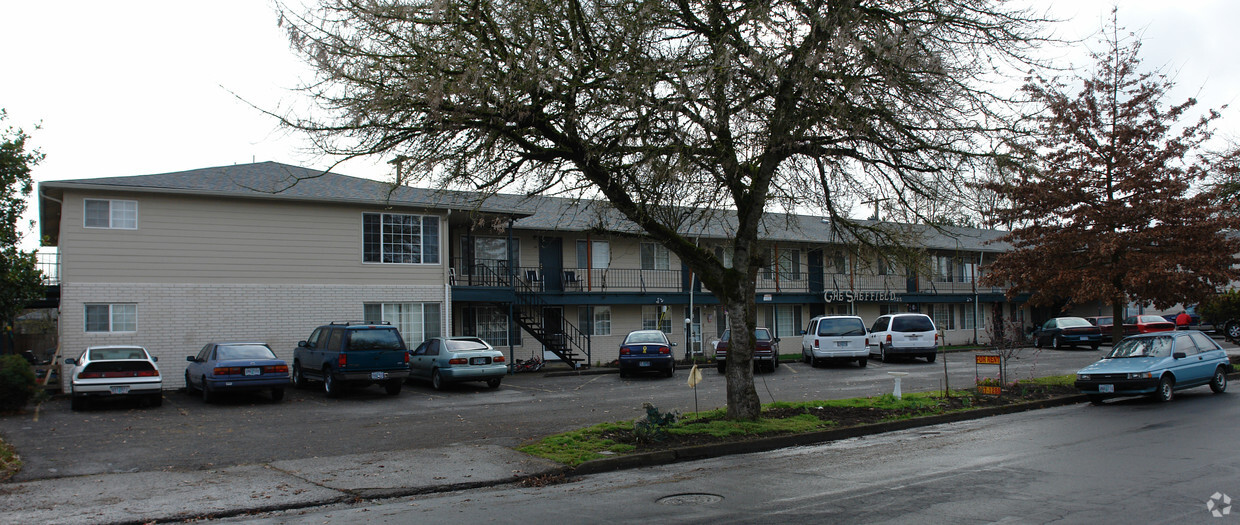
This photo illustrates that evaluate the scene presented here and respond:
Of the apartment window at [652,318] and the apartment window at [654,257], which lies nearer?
the apartment window at [652,318]

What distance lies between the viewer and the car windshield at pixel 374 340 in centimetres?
1816

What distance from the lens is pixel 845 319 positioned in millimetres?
27469

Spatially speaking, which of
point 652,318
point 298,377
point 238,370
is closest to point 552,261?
point 652,318

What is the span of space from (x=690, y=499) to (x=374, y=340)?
12.5 m

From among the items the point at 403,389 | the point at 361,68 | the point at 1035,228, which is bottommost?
the point at 403,389

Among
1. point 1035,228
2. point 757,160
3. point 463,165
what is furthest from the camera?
point 1035,228

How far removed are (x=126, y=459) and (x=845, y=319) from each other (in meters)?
22.3

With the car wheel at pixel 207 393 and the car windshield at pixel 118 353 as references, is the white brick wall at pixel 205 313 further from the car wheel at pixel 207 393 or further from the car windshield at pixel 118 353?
Answer: the car wheel at pixel 207 393

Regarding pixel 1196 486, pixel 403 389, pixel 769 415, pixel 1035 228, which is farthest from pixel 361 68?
pixel 1035 228

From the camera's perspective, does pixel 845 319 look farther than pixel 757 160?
Yes

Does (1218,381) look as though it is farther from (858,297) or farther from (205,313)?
(205,313)

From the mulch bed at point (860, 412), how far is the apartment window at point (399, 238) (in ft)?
43.9

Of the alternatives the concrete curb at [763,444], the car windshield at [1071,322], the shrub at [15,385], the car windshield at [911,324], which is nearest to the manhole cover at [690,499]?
the concrete curb at [763,444]

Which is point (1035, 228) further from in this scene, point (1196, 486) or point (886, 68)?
point (1196, 486)
